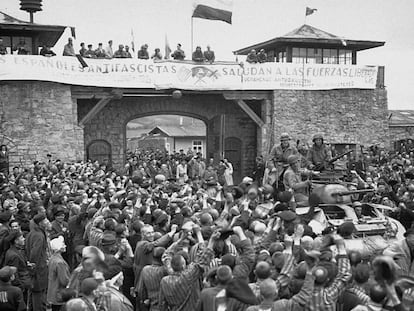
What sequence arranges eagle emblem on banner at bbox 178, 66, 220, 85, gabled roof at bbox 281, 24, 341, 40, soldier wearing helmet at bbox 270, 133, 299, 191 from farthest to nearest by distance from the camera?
gabled roof at bbox 281, 24, 341, 40 → eagle emblem on banner at bbox 178, 66, 220, 85 → soldier wearing helmet at bbox 270, 133, 299, 191

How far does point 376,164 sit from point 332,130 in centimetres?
343

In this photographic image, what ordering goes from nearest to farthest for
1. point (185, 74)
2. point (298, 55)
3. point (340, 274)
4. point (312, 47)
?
1. point (340, 274)
2. point (185, 74)
3. point (298, 55)
4. point (312, 47)

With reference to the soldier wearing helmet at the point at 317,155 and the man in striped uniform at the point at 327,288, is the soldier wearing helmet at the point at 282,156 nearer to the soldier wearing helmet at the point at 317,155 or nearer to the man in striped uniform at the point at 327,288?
the soldier wearing helmet at the point at 317,155

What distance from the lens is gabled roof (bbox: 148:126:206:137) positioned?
50.1m

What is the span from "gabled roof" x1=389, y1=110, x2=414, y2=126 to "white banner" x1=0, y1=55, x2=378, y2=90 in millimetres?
7234

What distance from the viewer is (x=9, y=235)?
30.7 ft

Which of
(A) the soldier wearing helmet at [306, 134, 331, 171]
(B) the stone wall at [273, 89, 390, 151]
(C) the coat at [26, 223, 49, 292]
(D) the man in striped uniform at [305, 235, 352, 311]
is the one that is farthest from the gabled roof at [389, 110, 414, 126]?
(D) the man in striped uniform at [305, 235, 352, 311]

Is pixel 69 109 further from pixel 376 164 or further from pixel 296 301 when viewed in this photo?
Answer: pixel 296 301

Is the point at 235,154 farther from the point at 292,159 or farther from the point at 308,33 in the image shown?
the point at 292,159

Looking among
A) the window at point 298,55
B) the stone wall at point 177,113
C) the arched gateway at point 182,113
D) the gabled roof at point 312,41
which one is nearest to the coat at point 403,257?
the arched gateway at point 182,113

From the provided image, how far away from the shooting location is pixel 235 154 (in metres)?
28.2

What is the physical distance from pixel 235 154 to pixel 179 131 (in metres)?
23.2

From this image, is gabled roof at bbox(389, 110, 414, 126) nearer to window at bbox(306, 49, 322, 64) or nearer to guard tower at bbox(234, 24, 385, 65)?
guard tower at bbox(234, 24, 385, 65)

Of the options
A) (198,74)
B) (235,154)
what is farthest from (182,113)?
(198,74)
